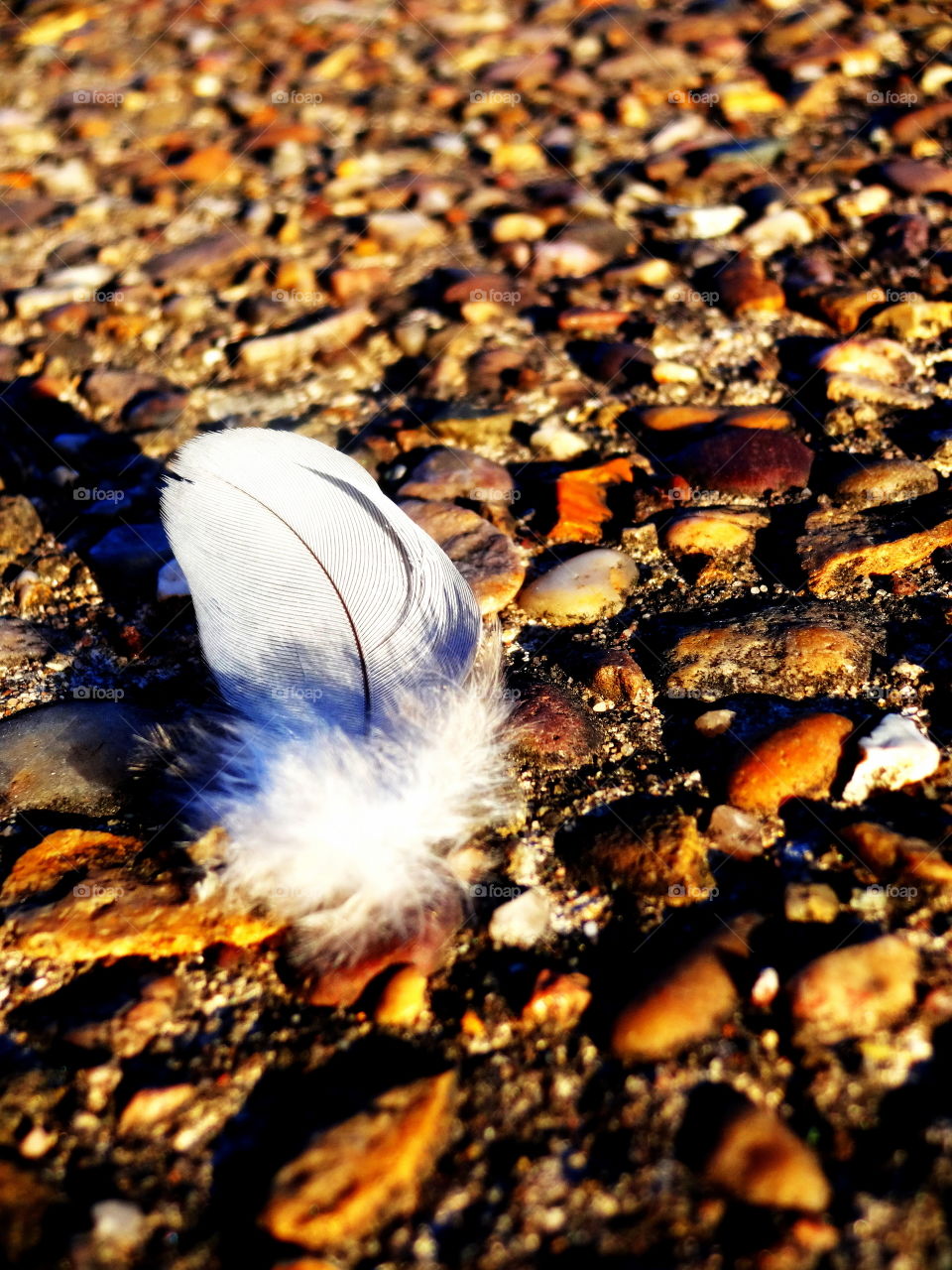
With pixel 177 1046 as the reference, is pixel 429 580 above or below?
above

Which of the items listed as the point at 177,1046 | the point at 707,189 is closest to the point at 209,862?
the point at 177,1046

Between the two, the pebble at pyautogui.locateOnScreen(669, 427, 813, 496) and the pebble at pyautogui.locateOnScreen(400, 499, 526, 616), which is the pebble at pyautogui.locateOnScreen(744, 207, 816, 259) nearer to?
the pebble at pyautogui.locateOnScreen(669, 427, 813, 496)

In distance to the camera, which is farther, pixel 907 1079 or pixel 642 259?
pixel 642 259

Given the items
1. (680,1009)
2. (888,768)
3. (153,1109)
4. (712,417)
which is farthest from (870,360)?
(153,1109)

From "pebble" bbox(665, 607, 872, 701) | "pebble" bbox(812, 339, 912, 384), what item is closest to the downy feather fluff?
"pebble" bbox(665, 607, 872, 701)

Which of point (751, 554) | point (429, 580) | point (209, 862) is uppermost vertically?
point (429, 580)

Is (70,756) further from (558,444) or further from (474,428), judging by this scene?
(558,444)

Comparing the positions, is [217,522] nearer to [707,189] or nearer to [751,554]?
[751,554]

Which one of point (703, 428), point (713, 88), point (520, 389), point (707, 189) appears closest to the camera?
point (703, 428)
